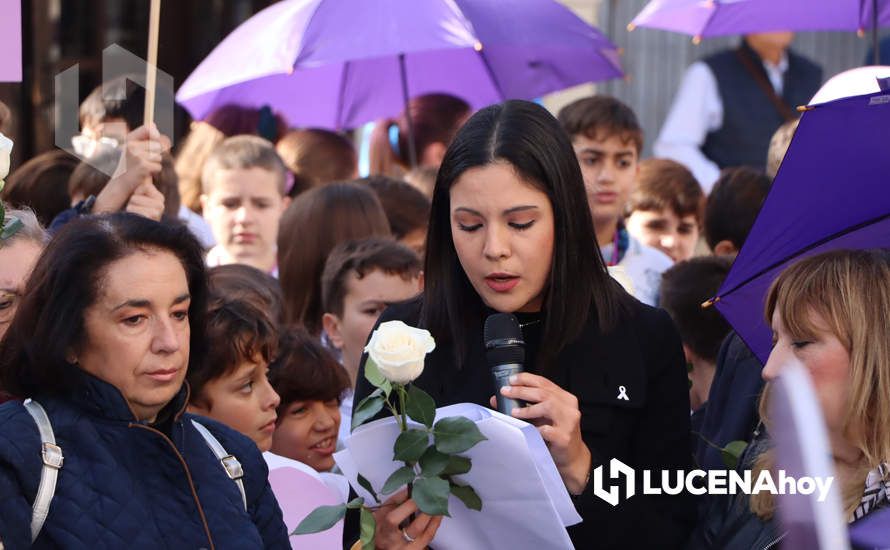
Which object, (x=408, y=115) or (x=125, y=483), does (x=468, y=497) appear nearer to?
(x=125, y=483)

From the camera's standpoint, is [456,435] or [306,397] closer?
[456,435]

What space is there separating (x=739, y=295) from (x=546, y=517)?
1.10 meters

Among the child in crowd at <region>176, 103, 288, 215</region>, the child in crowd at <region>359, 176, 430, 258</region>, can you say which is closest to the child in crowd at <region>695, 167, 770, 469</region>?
the child in crowd at <region>359, 176, 430, 258</region>

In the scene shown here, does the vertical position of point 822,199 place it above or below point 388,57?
above

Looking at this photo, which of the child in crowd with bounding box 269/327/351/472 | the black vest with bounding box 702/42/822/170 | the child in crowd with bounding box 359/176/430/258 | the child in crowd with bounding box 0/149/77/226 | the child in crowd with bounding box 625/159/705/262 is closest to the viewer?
the child in crowd with bounding box 269/327/351/472

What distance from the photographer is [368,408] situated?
11.0ft

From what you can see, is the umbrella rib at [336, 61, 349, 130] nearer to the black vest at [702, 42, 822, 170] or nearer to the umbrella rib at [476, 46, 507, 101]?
the umbrella rib at [476, 46, 507, 101]

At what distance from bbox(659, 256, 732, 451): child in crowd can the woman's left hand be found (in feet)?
6.59

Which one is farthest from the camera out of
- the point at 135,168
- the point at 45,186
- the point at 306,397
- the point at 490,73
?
the point at 490,73

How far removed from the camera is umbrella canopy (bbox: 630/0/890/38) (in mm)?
7016

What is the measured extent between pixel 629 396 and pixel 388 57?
4606 mm

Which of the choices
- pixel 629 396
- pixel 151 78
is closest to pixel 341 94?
pixel 151 78

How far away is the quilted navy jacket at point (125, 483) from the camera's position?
3186 millimetres

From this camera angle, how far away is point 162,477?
341 centimetres
